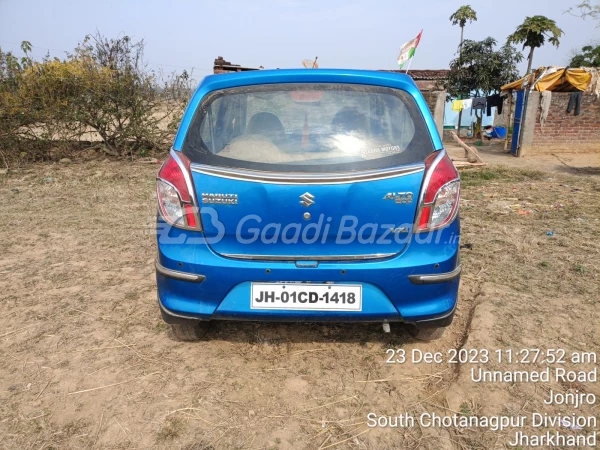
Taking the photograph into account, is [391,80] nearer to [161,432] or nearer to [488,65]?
[161,432]

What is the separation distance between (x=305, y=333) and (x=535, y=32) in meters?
28.2

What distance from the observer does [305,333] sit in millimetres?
2963

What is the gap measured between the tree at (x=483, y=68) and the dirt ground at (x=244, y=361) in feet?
72.1

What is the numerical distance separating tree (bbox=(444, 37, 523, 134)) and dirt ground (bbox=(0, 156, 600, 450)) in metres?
22.0

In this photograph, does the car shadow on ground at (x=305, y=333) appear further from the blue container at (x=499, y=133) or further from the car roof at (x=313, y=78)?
the blue container at (x=499, y=133)

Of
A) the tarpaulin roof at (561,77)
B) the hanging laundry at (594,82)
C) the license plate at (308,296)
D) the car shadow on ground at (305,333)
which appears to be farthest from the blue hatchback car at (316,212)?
the hanging laundry at (594,82)

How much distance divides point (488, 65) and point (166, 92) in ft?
64.2

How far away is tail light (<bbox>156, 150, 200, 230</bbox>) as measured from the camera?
228 cm

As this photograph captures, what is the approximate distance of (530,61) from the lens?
2652 cm

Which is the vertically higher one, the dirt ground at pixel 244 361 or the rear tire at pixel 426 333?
the rear tire at pixel 426 333

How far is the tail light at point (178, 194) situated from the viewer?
2279 mm

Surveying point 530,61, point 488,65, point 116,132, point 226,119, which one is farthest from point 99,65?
point 530,61

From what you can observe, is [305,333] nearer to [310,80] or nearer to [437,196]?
[437,196]

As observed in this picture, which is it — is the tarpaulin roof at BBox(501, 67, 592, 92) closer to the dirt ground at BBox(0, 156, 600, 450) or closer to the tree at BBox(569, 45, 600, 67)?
the dirt ground at BBox(0, 156, 600, 450)
